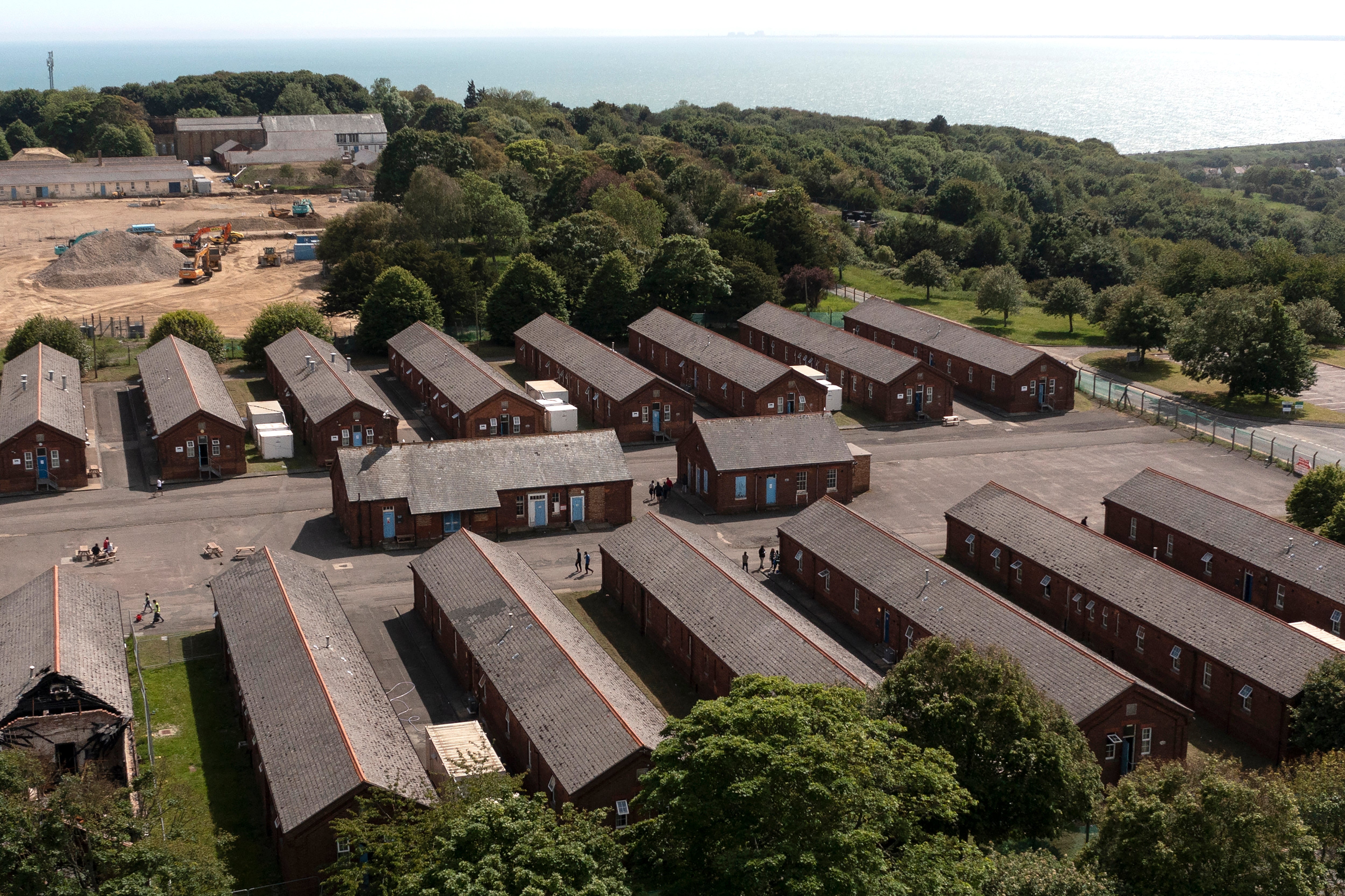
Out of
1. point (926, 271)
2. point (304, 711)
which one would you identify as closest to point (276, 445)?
point (304, 711)

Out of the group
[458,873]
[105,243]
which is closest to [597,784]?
[458,873]

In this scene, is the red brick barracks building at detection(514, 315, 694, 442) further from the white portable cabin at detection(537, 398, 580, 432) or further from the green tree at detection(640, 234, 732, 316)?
the green tree at detection(640, 234, 732, 316)

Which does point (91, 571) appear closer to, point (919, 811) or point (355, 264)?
point (919, 811)

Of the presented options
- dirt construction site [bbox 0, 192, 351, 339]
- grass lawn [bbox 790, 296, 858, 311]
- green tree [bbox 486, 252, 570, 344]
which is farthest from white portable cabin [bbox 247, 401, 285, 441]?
grass lawn [bbox 790, 296, 858, 311]

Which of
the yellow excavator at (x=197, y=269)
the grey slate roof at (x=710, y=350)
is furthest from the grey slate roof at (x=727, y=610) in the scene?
the yellow excavator at (x=197, y=269)

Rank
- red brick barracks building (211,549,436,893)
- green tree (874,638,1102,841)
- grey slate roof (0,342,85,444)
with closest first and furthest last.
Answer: green tree (874,638,1102,841) → red brick barracks building (211,549,436,893) → grey slate roof (0,342,85,444)

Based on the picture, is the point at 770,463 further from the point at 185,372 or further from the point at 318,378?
the point at 185,372
